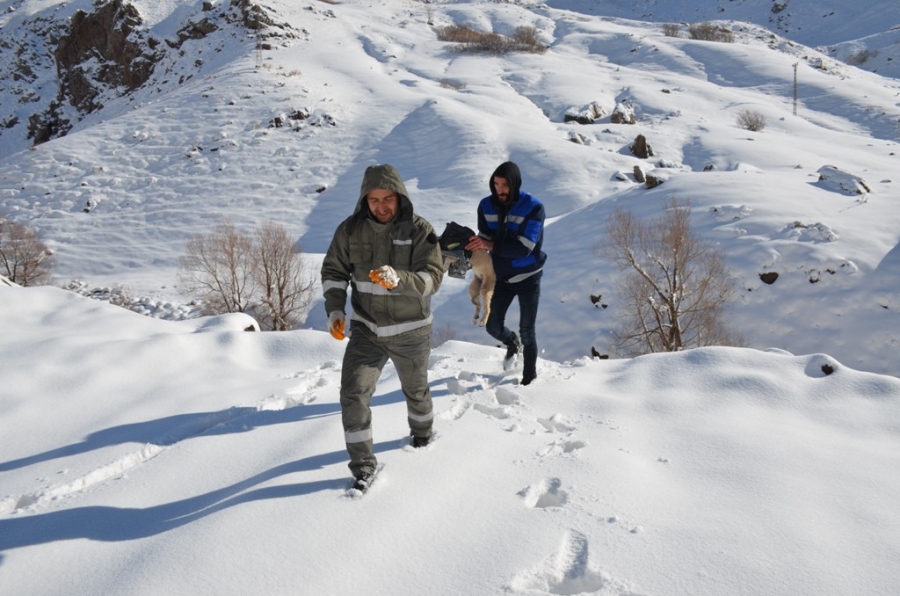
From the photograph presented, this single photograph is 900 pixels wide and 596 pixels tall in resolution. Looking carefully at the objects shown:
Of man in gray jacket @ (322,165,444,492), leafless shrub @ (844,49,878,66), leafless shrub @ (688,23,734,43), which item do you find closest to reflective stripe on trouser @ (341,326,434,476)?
man in gray jacket @ (322,165,444,492)

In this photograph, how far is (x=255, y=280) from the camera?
22.0 metres

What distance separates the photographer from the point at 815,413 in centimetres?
429

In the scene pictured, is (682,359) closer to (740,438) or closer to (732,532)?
(740,438)

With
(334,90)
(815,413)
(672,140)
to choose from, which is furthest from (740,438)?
(334,90)

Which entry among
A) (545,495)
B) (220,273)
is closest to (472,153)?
(220,273)

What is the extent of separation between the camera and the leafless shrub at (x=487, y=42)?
5550cm

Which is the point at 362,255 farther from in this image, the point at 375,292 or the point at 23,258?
the point at 23,258

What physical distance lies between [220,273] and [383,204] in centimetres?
2202

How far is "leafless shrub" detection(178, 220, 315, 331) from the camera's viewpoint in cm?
2122

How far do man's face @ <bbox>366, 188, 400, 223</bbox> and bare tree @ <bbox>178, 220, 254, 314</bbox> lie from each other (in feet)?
64.8

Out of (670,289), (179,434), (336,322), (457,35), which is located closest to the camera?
(336,322)

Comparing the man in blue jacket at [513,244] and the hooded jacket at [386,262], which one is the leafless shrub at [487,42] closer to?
the man in blue jacket at [513,244]

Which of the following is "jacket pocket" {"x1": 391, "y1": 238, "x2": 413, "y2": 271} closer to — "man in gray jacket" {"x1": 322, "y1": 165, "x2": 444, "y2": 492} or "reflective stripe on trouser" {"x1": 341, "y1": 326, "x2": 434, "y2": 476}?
"man in gray jacket" {"x1": 322, "y1": 165, "x2": 444, "y2": 492}

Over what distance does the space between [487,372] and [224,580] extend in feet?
11.4
